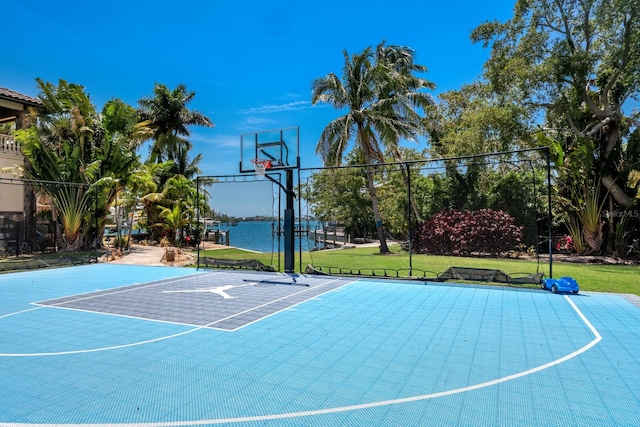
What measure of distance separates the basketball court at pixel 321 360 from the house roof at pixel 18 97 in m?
13.7

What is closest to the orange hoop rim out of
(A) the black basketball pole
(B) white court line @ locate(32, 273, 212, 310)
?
(A) the black basketball pole

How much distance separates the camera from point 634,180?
13.3 m

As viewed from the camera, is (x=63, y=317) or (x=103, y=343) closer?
(x=103, y=343)

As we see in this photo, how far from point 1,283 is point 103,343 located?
307 inches

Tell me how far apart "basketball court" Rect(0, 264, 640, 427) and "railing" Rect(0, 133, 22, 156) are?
13.2 m

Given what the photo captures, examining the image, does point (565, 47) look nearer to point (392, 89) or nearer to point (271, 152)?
point (392, 89)

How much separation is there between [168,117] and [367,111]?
54.3 feet

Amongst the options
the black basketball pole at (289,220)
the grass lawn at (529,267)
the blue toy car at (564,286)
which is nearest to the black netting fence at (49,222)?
the grass lawn at (529,267)

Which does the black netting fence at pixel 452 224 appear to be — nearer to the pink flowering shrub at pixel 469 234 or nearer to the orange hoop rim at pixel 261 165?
the pink flowering shrub at pixel 469 234

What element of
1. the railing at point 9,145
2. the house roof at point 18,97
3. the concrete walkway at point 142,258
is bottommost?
the concrete walkway at point 142,258

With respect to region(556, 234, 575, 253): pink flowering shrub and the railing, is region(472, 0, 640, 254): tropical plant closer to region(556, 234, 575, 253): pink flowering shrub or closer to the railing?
region(556, 234, 575, 253): pink flowering shrub

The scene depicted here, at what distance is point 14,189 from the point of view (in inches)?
679

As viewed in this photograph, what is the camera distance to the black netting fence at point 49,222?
1639 cm

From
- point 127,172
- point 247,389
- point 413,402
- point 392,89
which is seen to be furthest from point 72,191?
point 413,402
